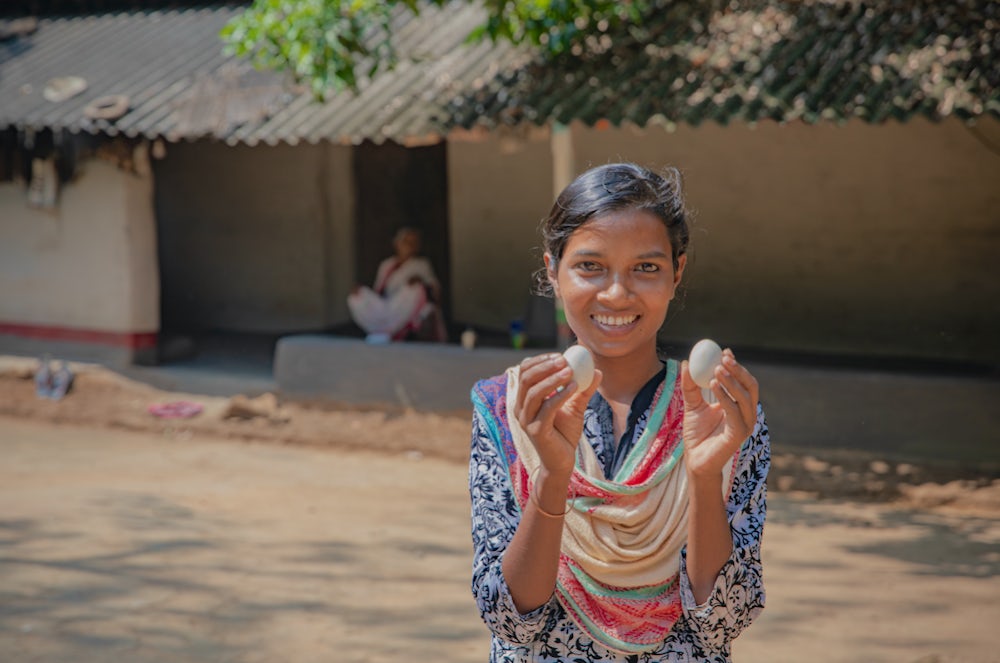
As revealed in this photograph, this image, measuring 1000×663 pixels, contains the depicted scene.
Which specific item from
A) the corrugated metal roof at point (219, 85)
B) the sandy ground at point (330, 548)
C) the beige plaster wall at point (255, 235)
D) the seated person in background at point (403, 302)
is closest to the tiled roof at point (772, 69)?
the corrugated metal roof at point (219, 85)

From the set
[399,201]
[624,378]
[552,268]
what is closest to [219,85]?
[399,201]

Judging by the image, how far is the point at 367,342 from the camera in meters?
9.91

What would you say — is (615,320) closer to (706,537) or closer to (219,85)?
(706,537)

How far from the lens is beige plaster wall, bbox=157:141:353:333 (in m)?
12.4

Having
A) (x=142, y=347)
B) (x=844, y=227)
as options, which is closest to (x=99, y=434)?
(x=142, y=347)

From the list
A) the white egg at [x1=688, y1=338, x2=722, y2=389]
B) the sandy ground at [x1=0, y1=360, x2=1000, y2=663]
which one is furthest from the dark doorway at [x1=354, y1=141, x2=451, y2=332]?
the white egg at [x1=688, y1=338, x2=722, y2=389]

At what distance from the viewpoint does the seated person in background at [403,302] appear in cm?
1045

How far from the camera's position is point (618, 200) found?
78.7 inches

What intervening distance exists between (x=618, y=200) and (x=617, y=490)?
0.49 meters

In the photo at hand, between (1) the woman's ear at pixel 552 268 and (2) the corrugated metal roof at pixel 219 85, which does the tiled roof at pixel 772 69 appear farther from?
(1) the woman's ear at pixel 552 268

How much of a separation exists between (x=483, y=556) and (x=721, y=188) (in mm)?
9097

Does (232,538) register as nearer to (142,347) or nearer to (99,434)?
(99,434)

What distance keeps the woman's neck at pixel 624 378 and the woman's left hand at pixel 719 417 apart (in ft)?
0.69

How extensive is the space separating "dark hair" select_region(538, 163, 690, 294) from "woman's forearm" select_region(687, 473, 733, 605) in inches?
17.4
